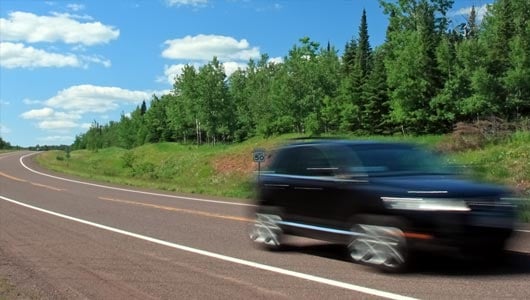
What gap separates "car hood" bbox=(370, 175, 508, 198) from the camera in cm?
723

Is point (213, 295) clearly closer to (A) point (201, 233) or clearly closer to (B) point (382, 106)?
(A) point (201, 233)

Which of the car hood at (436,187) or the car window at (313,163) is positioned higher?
the car window at (313,163)

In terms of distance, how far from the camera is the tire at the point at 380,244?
293 inches

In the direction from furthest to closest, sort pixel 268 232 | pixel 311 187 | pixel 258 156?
pixel 258 156, pixel 268 232, pixel 311 187

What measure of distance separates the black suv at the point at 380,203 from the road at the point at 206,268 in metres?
0.41

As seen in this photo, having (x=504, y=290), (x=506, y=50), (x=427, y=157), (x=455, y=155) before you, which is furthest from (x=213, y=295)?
(x=506, y=50)

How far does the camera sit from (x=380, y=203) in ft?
25.1

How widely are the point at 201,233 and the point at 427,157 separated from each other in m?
5.44

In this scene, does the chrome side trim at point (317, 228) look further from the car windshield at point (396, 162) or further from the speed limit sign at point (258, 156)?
the speed limit sign at point (258, 156)

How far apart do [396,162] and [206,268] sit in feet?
10.1

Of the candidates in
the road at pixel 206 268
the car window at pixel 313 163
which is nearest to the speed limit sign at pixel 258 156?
the road at pixel 206 268

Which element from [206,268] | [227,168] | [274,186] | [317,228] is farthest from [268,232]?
[227,168]

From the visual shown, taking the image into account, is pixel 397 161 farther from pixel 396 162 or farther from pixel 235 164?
pixel 235 164

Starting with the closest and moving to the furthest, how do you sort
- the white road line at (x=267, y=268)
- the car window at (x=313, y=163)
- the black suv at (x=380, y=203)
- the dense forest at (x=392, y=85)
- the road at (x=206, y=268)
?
the white road line at (x=267, y=268) → the road at (x=206, y=268) → the black suv at (x=380, y=203) → the car window at (x=313, y=163) → the dense forest at (x=392, y=85)
